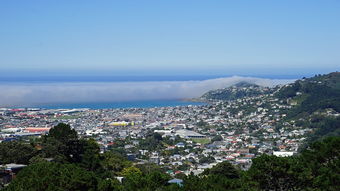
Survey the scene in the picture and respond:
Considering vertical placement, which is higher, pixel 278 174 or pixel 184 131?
pixel 278 174

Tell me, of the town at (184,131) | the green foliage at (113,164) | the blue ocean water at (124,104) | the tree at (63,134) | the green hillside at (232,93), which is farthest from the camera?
the green hillside at (232,93)

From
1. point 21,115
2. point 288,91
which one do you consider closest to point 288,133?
point 288,91

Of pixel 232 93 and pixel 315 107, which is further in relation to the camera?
pixel 232 93

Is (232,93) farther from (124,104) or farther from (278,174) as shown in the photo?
(278,174)

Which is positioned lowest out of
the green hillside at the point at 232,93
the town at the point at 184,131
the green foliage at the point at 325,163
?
the town at the point at 184,131

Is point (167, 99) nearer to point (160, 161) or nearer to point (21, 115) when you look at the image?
point (21, 115)

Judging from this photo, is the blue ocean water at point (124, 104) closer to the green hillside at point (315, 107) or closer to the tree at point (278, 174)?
the green hillside at point (315, 107)

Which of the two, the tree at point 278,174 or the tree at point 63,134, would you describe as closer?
the tree at point 278,174

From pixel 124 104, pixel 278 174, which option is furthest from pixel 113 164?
pixel 124 104

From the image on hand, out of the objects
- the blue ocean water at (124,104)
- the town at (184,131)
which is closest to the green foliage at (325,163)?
the town at (184,131)

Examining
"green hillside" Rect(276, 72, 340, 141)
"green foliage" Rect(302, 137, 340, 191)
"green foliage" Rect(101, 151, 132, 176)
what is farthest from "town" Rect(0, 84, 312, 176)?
"green foliage" Rect(302, 137, 340, 191)

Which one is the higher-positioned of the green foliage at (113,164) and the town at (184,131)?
the green foliage at (113,164)
